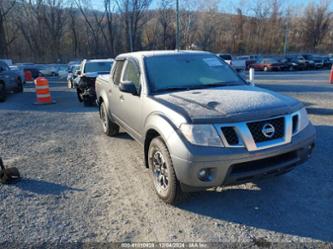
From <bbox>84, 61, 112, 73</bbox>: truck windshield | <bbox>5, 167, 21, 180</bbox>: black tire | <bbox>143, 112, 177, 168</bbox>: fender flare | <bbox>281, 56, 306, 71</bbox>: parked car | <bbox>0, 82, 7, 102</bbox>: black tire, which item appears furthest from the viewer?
<bbox>281, 56, 306, 71</bbox>: parked car

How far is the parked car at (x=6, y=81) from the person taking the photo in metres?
14.1

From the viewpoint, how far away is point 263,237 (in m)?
3.05

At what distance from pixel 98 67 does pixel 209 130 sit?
978 cm

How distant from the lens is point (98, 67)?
39.7 feet

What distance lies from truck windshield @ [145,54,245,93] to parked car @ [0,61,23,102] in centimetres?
1183

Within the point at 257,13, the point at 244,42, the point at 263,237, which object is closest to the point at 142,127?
the point at 263,237

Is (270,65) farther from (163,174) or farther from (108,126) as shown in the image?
(163,174)

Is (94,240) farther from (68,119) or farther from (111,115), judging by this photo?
(68,119)

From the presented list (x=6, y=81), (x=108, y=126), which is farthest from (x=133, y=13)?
(x=108, y=126)

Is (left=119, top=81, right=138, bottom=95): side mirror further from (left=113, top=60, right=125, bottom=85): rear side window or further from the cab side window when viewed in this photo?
(left=113, top=60, right=125, bottom=85): rear side window

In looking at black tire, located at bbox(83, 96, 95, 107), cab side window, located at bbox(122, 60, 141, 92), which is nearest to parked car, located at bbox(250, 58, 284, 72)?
black tire, located at bbox(83, 96, 95, 107)

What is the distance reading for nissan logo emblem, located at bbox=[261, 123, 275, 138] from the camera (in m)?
3.24

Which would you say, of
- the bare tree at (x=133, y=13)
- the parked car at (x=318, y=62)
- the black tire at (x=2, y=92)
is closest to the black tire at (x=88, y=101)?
the black tire at (x=2, y=92)

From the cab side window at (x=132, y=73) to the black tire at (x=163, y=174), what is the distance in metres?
1.12
